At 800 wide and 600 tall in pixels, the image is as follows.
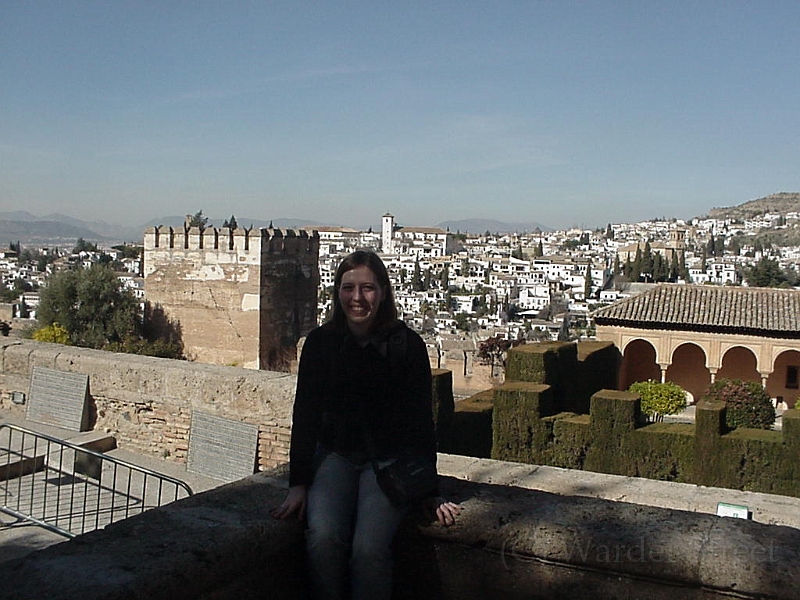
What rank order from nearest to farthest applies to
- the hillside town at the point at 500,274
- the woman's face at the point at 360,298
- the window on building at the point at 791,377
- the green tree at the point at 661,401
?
the woman's face at the point at 360,298, the green tree at the point at 661,401, the window on building at the point at 791,377, the hillside town at the point at 500,274

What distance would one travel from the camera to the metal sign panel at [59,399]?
22.9ft

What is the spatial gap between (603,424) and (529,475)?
504 cm

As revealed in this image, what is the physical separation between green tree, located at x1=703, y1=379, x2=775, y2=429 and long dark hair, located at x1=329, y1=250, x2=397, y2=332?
12434 mm

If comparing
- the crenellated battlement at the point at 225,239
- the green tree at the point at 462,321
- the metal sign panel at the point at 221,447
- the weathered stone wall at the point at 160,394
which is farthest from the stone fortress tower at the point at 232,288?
the green tree at the point at 462,321

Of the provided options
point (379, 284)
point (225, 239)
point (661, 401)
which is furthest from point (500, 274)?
point (379, 284)

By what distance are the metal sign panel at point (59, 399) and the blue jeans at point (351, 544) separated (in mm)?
5440

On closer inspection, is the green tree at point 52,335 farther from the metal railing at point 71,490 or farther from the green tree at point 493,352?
the metal railing at point 71,490

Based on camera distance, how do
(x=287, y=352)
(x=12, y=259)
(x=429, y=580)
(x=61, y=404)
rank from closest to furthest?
(x=429, y=580)
(x=61, y=404)
(x=287, y=352)
(x=12, y=259)

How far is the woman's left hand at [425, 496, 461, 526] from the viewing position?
2146 mm

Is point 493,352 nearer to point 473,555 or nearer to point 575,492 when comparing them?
point 575,492

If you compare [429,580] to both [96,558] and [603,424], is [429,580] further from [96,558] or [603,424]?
[603,424]

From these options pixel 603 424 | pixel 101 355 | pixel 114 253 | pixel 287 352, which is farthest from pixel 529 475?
pixel 114 253

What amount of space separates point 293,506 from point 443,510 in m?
0.41

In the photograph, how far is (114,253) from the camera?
117m
